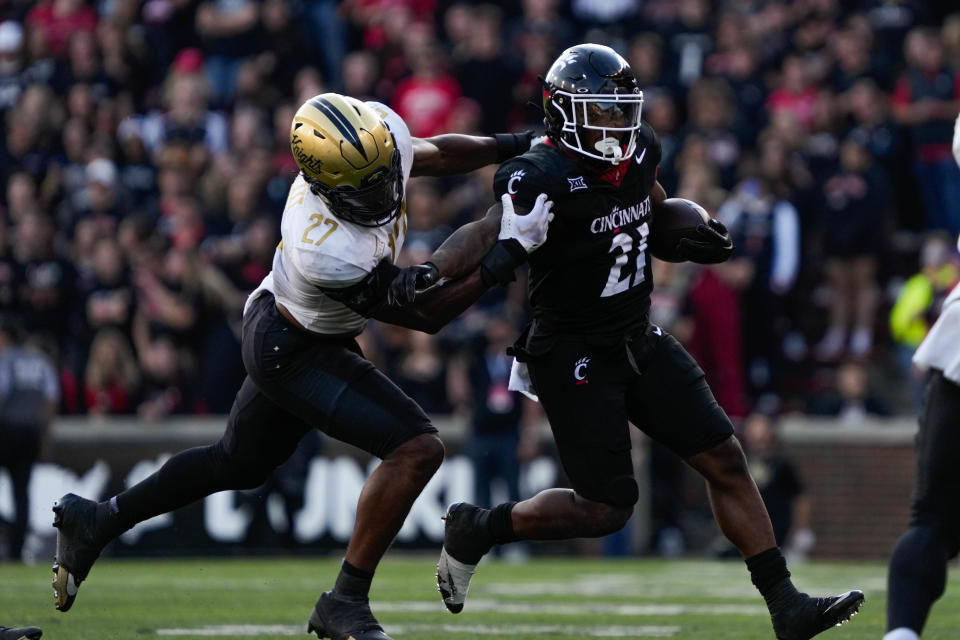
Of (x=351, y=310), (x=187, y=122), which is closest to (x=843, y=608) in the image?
(x=351, y=310)

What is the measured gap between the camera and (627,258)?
5578 mm

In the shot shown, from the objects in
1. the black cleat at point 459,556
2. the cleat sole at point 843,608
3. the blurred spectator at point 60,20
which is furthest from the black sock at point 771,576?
the blurred spectator at point 60,20

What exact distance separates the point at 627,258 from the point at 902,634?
1.82 meters

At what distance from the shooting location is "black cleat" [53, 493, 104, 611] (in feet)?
19.7

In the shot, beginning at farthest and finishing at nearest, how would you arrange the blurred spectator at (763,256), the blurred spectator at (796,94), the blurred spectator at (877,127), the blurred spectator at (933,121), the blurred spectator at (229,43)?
1. the blurred spectator at (229,43)
2. the blurred spectator at (796,94)
3. the blurred spectator at (877,127)
4. the blurred spectator at (933,121)
5. the blurred spectator at (763,256)

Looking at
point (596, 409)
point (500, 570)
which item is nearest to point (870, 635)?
point (596, 409)

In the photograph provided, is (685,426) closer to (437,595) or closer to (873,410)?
(437,595)

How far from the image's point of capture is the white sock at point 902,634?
4.18m

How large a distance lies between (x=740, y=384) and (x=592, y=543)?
5.53 ft

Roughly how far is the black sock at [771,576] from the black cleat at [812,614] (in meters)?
0.06

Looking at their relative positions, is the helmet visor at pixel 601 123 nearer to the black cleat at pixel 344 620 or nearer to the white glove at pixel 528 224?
the white glove at pixel 528 224

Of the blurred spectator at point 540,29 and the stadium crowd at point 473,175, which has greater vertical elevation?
the blurred spectator at point 540,29

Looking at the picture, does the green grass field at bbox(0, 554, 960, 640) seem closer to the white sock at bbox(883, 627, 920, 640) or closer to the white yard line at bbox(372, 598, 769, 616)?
the white yard line at bbox(372, 598, 769, 616)

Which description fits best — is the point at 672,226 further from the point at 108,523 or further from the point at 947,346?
the point at 108,523
